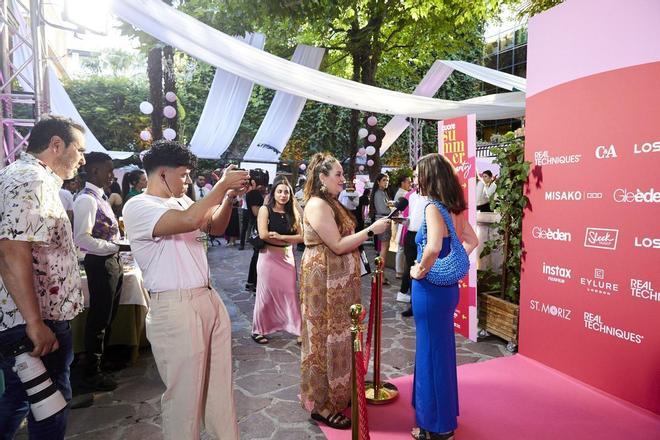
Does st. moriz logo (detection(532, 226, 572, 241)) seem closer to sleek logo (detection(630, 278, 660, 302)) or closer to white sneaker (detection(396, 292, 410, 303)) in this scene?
sleek logo (detection(630, 278, 660, 302))

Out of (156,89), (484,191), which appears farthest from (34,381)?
(156,89)

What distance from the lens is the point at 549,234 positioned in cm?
367

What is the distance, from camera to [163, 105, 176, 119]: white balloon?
30.7 ft

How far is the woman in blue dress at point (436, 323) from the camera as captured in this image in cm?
258

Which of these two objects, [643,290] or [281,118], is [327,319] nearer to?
[643,290]

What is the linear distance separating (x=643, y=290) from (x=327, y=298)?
7.21 feet

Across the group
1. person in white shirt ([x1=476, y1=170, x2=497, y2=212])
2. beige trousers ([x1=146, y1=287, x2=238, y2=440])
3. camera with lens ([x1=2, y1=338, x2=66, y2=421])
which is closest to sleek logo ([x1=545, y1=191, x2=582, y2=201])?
beige trousers ([x1=146, y1=287, x2=238, y2=440])

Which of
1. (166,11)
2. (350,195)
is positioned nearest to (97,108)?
(350,195)

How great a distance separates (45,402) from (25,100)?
4785 mm

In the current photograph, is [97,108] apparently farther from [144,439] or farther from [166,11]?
[144,439]

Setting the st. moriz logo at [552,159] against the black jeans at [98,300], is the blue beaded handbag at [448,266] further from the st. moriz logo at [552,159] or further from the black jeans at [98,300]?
the black jeans at [98,300]

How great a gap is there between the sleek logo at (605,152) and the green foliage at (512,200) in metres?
0.68

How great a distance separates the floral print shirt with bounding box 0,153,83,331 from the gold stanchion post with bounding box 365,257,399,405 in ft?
6.16

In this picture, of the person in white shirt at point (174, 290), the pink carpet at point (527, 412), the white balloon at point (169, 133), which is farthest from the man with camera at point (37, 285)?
the white balloon at point (169, 133)
